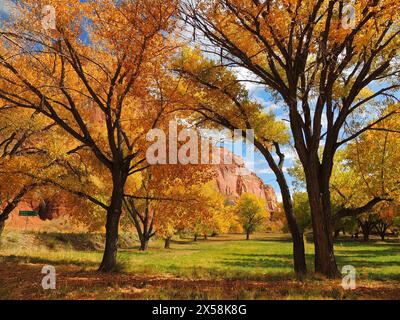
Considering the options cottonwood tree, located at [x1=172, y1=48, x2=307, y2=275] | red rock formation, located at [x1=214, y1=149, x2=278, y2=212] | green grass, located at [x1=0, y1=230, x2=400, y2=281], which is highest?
red rock formation, located at [x1=214, y1=149, x2=278, y2=212]

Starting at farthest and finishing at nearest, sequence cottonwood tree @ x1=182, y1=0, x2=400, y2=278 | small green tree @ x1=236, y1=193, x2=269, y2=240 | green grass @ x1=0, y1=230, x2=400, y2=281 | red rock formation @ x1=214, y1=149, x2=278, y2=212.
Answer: red rock formation @ x1=214, y1=149, x2=278, y2=212, small green tree @ x1=236, y1=193, x2=269, y2=240, green grass @ x1=0, y1=230, x2=400, y2=281, cottonwood tree @ x1=182, y1=0, x2=400, y2=278

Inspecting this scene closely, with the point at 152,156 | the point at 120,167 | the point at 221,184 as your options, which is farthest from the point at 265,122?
the point at 221,184

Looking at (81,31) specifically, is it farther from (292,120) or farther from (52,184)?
(292,120)

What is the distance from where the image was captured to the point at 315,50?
10383 millimetres

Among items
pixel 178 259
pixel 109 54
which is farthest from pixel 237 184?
pixel 109 54

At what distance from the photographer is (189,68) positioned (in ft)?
43.7

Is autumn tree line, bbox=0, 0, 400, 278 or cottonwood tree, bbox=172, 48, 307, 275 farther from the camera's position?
cottonwood tree, bbox=172, 48, 307, 275

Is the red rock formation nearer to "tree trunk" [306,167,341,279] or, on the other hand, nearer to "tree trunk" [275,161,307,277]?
"tree trunk" [275,161,307,277]

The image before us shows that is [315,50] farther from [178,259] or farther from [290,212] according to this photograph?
[178,259]

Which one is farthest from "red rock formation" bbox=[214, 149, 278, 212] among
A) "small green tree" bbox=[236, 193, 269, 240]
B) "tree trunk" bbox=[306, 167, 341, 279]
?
"tree trunk" bbox=[306, 167, 341, 279]

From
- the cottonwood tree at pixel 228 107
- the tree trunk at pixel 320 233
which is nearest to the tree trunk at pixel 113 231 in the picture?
the cottonwood tree at pixel 228 107

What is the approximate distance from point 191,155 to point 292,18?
606 centimetres

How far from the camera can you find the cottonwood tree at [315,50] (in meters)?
9.48

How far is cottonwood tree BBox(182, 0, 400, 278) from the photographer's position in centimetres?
948
